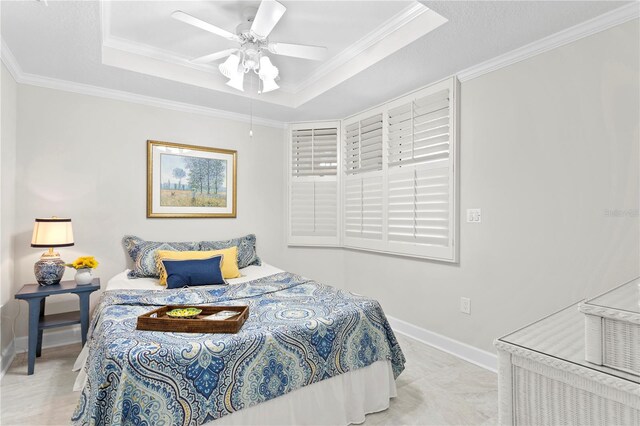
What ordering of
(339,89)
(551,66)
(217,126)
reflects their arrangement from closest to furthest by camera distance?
1. (551,66)
2. (339,89)
3. (217,126)

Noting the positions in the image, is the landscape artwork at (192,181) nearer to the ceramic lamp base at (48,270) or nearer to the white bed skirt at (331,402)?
the ceramic lamp base at (48,270)

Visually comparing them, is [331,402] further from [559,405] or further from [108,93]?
[108,93]

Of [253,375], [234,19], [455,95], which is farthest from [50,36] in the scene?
[455,95]

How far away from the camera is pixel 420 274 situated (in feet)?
10.6

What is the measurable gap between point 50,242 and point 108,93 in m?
1.49

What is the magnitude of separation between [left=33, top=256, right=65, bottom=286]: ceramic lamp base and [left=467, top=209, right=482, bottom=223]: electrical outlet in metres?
3.36

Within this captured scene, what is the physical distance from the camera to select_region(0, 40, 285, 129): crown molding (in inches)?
106

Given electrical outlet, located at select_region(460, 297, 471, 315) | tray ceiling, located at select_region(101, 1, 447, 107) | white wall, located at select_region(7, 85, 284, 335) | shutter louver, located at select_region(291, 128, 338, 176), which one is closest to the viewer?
tray ceiling, located at select_region(101, 1, 447, 107)

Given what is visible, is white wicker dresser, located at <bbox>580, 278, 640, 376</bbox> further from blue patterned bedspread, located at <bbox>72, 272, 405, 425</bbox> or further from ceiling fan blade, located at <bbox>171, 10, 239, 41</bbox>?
ceiling fan blade, located at <bbox>171, 10, 239, 41</bbox>

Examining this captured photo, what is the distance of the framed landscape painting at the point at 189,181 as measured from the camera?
3.51 metres

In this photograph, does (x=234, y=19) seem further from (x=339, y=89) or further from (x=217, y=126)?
(x=217, y=126)

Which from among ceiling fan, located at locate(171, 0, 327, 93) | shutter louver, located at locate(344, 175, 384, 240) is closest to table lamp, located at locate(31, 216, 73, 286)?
ceiling fan, located at locate(171, 0, 327, 93)

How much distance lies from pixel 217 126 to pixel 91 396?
300 centimetres

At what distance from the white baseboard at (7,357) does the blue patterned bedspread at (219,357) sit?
1052mm
